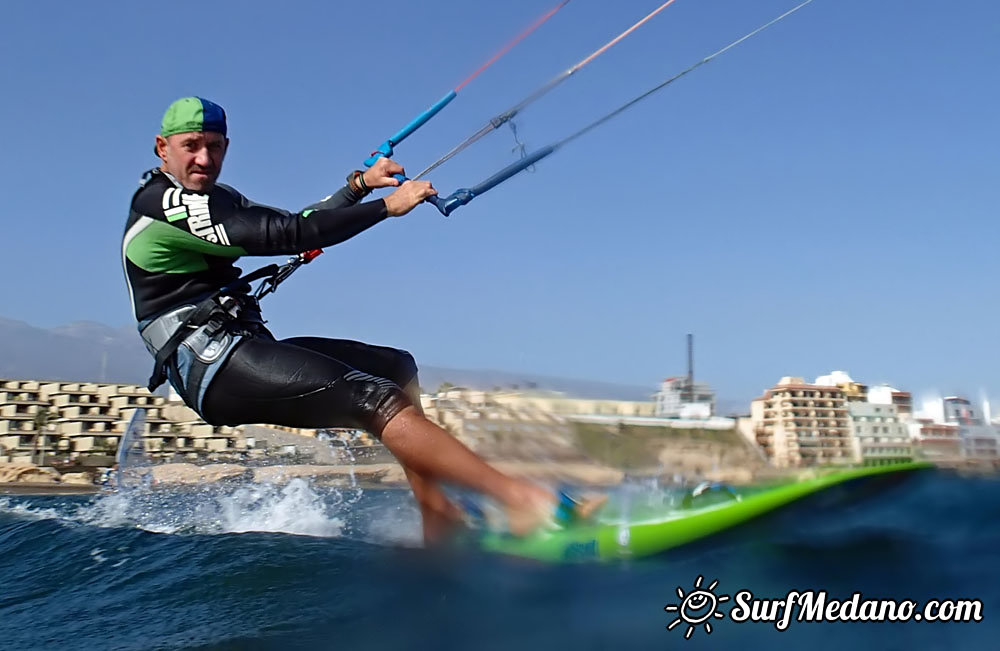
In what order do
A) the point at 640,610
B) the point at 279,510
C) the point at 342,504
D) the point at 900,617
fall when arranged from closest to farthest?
the point at 900,617, the point at 640,610, the point at 279,510, the point at 342,504

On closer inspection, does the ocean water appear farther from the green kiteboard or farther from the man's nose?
the man's nose

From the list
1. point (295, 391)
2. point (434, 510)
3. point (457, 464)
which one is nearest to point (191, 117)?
point (295, 391)

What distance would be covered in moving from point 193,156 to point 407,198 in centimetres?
99

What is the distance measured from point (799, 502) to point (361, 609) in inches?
72.1

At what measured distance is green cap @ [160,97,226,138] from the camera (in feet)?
11.5

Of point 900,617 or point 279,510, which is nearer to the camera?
point 900,617

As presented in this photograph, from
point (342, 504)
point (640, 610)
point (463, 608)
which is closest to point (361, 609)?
point (463, 608)

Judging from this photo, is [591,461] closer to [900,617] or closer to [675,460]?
[675,460]

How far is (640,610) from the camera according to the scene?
9.00 ft

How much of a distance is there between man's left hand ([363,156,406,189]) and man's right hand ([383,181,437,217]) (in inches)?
23.1

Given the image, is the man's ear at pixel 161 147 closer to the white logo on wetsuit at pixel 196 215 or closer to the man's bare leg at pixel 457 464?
the white logo on wetsuit at pixel 196 215

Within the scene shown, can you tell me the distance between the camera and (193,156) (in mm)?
3537

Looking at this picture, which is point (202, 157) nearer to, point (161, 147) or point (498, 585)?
point (161, 147)

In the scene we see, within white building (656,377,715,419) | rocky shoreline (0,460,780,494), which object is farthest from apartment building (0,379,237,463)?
white building (656,377,715,419)
